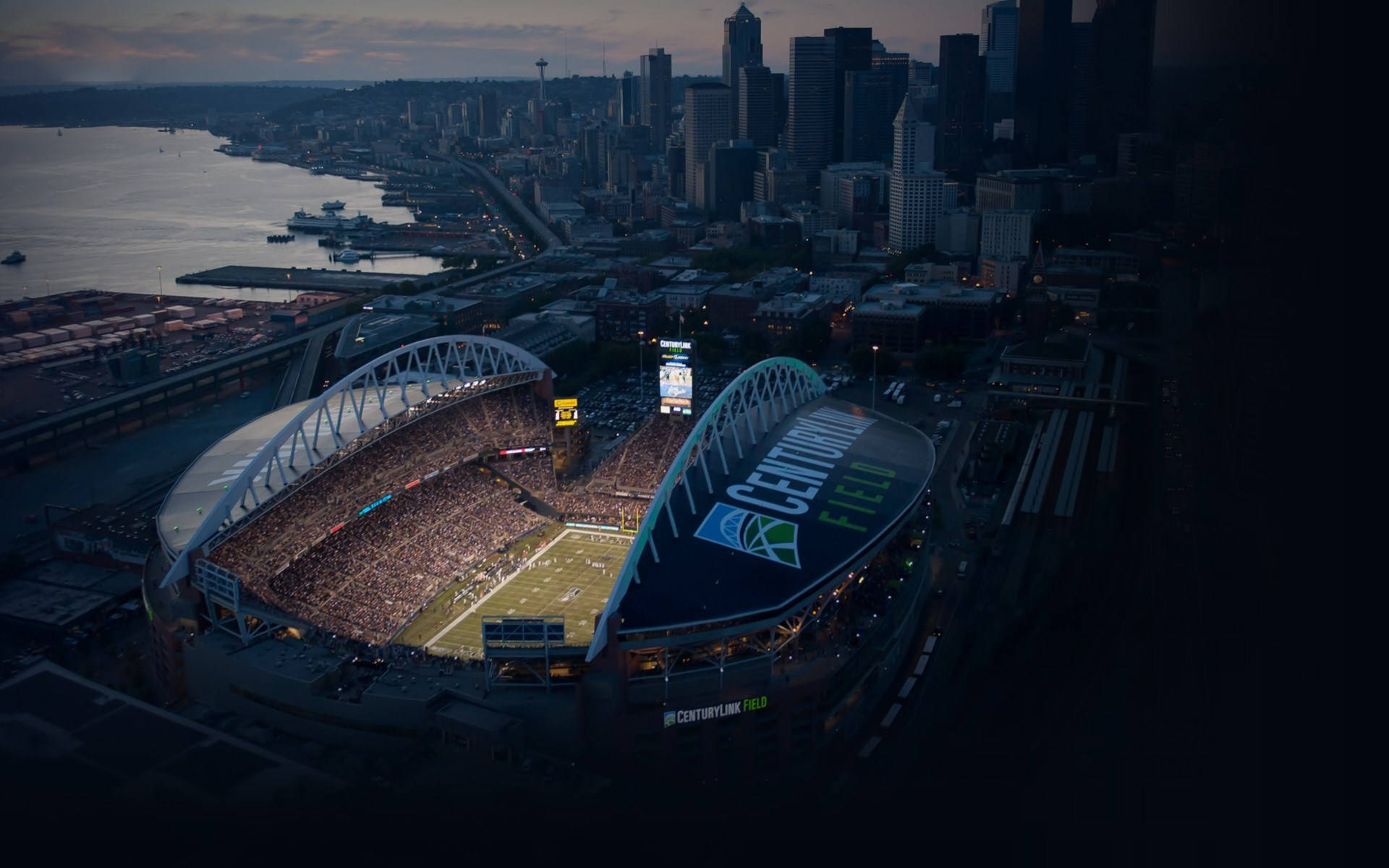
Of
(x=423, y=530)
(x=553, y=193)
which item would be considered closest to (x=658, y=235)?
(x=553, y=193)

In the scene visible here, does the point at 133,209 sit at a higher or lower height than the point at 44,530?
higher

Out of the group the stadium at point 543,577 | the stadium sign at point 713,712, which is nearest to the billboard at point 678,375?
the stadium at point 543,577

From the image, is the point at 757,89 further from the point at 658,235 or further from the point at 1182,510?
the point at 1182,510

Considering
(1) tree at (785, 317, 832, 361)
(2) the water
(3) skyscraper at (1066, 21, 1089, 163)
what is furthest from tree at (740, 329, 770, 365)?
(2) the water

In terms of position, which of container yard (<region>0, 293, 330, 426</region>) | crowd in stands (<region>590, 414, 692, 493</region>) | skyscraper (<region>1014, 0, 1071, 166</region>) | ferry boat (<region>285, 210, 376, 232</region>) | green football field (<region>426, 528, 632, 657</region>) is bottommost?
green football field (<region>426, 528, 632, 657</region>)

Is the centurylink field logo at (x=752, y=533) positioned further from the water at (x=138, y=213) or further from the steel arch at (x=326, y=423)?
the water at (x=138, y=213)

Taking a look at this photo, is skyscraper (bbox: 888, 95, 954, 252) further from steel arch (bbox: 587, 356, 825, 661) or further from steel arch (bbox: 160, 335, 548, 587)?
steel arch (bbox: 160, 335, 548, 587)

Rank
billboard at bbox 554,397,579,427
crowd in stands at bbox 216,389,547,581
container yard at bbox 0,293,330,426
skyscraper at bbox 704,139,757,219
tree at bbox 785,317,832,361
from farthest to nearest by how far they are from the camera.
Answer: skyscraper at bbox 704,139,757,219, tree at bbox 785,317,832,361, container yard at bbox 0,293,330,426, billboard at bbox 554,397,579,427, crowd in stands at bbox 216,389,547,581
